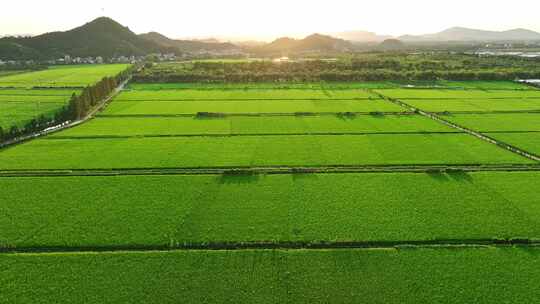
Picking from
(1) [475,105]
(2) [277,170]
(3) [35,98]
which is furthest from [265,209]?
(3) [35,98]

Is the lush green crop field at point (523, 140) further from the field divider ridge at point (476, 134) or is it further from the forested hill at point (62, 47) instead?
the forested hill at point (62, 47)

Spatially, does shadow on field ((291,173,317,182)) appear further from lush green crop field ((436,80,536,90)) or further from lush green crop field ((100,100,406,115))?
lush green crop field ((436,80,536,90))

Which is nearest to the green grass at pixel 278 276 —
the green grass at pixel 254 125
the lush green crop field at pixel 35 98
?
the green grass at pixel 254 125

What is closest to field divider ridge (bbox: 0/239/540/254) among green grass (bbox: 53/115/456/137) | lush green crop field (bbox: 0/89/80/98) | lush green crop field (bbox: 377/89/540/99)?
green grass (bbox: 53/115/456/137)

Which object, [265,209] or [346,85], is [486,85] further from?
[265,209]

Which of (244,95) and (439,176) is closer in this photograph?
(439,176)
